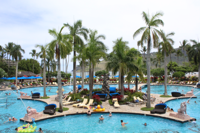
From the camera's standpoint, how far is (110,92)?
908 inches

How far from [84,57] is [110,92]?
7598 millimetres

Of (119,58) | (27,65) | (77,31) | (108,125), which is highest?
(77,31)

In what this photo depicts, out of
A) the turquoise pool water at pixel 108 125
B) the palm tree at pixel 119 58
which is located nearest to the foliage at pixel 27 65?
the turquoise pool water at pixel 108 125

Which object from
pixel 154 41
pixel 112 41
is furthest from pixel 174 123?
pixel 112 41

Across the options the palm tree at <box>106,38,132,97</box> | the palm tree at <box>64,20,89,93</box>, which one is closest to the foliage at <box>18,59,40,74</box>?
the palm tree at <box>64,20,89,93</box>

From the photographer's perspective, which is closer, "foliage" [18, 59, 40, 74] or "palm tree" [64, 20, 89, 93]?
"palm tree" [64, 20, 89, 93]

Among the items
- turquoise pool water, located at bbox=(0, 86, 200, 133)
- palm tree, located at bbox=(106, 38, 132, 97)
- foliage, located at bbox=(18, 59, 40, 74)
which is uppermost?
foliage, located at bbox=(18, 59, 40, 74)

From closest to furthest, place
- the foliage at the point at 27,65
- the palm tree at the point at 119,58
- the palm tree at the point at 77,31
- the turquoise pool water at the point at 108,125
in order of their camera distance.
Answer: the turquoise pool water at the point at 108,125 → the palm tree at the point at 119,58 → the palm tree at the point at 77,31 → the foliage at the point at 27,65

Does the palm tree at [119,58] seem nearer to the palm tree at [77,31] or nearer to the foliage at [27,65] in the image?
the palm tree at [77,31]

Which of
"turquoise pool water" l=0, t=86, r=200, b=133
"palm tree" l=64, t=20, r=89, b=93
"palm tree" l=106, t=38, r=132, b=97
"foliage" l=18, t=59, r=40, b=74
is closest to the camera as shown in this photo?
"turquoise pool water" l=0, t=86, r=200, b=133

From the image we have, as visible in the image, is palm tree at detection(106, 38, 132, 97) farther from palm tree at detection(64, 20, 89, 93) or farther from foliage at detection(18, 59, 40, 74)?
foliage at detection(18, 59, 40, 74)

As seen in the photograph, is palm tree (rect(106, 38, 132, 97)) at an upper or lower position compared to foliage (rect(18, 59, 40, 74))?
lower

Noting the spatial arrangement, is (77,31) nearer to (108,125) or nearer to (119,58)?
(119,58)

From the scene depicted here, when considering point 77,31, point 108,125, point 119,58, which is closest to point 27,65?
point 77,31
